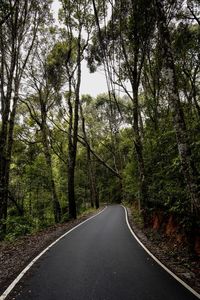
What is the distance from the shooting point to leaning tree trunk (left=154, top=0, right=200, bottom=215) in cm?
716

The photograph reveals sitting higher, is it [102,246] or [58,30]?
[58,30]

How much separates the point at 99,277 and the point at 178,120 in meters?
4.70

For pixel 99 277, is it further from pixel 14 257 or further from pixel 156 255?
pixel 14 257

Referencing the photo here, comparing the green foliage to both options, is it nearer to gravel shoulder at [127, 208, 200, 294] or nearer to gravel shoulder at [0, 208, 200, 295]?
gravel shoulder at [0, 208, 200, 295]

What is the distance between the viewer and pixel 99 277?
5.86m

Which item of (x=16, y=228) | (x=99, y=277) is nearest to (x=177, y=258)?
(x=99, y=277)

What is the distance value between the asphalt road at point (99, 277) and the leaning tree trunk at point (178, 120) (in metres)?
2.22

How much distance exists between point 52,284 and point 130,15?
1371cm

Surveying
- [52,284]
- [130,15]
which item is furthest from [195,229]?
[130,15]

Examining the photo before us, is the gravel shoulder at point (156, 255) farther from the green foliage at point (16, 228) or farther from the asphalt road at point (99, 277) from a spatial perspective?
the green foliage at point (16, 228)

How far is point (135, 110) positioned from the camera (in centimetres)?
1449

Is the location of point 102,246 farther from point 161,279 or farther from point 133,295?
point 133,295

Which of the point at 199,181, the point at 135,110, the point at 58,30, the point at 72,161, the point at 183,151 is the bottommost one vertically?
the point at 199,181

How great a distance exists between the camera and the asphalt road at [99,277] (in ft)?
15.9
